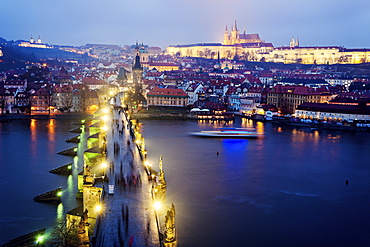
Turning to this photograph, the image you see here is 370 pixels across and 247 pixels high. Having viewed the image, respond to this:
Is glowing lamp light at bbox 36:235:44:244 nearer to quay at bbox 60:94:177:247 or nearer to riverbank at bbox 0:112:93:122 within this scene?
quay at bbox 60:94:177:247

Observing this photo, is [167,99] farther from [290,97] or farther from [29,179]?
[29,179]

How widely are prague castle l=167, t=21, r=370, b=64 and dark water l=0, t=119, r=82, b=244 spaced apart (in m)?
59.4

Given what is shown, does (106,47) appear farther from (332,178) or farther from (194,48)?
(332,178)

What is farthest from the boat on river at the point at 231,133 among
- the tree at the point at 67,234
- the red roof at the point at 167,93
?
the tree at the point at 67,234

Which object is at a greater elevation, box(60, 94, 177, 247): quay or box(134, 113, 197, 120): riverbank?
box(134, 113, 197, 120): riverbank

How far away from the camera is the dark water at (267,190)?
835cm

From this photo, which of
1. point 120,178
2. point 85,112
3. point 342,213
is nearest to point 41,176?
point 120,178

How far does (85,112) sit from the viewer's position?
2933cm

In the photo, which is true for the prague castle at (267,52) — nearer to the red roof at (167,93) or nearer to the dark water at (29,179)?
the red roof at (167,93)

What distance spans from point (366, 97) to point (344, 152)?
16.3 metres

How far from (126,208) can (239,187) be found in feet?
17.3

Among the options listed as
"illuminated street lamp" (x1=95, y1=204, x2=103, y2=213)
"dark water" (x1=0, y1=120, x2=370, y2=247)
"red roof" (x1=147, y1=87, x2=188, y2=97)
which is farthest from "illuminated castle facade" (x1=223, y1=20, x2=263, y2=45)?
"illuminated street lamp" (x1=95, y1=204, x2=103, y2=213)

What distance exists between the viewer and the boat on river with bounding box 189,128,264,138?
20.9m

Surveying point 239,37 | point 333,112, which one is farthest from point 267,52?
point 333,112
